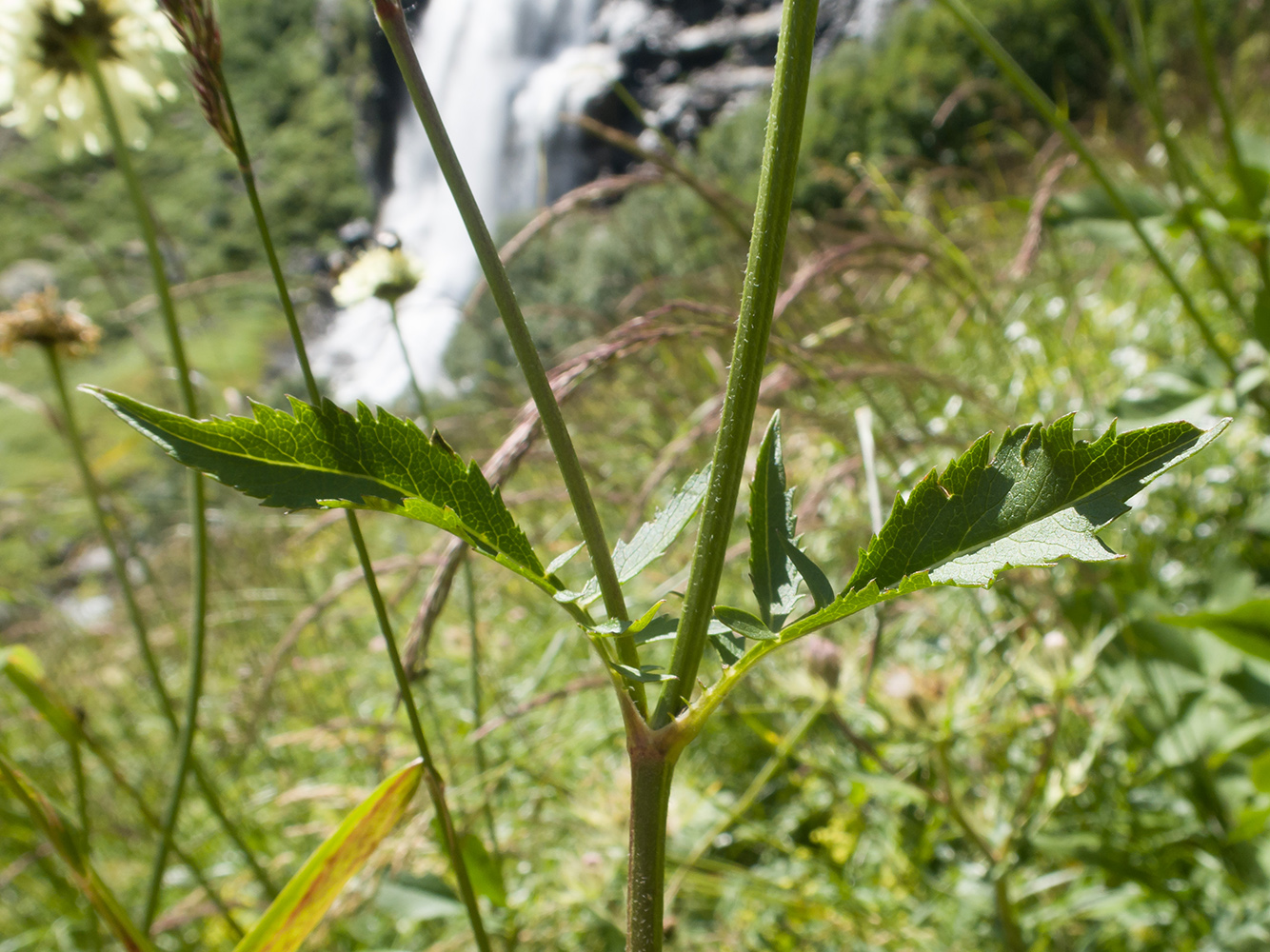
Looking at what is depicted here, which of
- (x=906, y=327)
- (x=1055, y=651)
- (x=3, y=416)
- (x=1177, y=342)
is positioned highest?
(x=3, y=416)

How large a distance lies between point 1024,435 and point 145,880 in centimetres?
172

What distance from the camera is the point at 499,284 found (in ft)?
0.88

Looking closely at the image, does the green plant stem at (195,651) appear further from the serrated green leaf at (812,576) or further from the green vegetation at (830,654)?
the serrated green leaf at (812,576)

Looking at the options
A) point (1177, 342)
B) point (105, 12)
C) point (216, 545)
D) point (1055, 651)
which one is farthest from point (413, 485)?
point (216, 545)

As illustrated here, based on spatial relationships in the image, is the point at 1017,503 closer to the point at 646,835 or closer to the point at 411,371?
the point at 646,835

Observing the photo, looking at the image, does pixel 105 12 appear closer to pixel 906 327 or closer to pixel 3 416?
pixel 906 327

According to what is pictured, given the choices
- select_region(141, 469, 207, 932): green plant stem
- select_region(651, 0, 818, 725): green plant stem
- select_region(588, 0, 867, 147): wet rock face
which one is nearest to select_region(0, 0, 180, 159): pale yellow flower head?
select_region(141, 469, 207, 932): green plant stem

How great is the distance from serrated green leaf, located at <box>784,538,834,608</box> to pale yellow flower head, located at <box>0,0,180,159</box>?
759mm

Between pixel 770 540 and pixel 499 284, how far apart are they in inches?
5.4

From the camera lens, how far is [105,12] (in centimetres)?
85

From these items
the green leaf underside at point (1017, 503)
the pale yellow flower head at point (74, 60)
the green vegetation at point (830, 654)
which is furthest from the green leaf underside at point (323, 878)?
the pale yellow flower head at point (74, 60)

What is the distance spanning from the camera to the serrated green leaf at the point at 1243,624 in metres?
0.65

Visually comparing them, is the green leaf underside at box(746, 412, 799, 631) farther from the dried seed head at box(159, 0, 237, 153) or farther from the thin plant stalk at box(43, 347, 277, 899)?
the thin plant stalk at box(43, 347, 277, 899)

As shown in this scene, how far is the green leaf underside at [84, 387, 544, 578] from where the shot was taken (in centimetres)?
26
